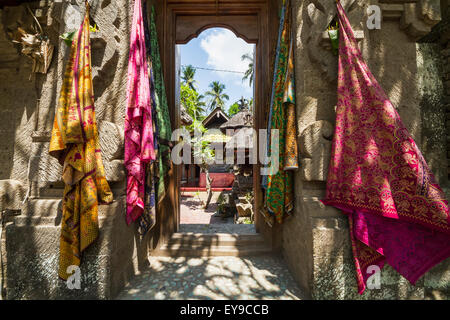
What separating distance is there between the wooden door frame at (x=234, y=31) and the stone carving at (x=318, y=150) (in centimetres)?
105

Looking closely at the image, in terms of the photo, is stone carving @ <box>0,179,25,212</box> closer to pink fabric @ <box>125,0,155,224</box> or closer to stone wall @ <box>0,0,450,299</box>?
stone wall @ <box>0,0,450,299</box>

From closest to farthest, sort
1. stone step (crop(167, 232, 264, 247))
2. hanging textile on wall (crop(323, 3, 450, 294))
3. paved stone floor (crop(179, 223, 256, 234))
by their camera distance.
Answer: hanging textile on wall (crop(323, 3, 450, 294)) → stone step (crop(167, 232, 264, 247)) → paved stone floor (crop(179, 223, 256, 234))

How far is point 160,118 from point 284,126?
1442 millimetres

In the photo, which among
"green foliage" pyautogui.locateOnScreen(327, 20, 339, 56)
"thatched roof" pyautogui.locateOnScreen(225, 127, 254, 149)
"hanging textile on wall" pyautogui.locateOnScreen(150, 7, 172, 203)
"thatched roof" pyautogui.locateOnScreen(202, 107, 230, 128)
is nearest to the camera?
"green foliage" pyautogui.locateOnScreen(327, 20, 339, 56)

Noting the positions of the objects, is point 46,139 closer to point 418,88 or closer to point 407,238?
point 407,238

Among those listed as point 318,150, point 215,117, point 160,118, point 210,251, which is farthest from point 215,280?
point 215,117

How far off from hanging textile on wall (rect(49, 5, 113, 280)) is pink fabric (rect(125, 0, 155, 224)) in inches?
9.0

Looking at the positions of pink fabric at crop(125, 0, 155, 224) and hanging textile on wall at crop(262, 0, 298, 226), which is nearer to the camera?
pink fabric at crop(125, 0, 155, 224)

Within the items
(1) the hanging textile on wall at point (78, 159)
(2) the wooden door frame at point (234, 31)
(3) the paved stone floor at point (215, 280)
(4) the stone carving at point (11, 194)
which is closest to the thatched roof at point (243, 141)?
(2) the wooden door frame at point (234, 31)

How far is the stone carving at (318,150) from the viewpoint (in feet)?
5.63

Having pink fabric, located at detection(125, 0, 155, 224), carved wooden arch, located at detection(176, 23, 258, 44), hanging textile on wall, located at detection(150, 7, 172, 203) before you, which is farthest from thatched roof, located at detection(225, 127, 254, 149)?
pink fabric, located at detection(125, 0, 155, 224)

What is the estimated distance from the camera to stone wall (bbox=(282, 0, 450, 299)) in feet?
5.18

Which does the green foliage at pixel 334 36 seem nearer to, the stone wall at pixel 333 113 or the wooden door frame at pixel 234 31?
the stone wall at pixel 333 113

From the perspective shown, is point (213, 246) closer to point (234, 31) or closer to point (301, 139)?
point (301, 139)
